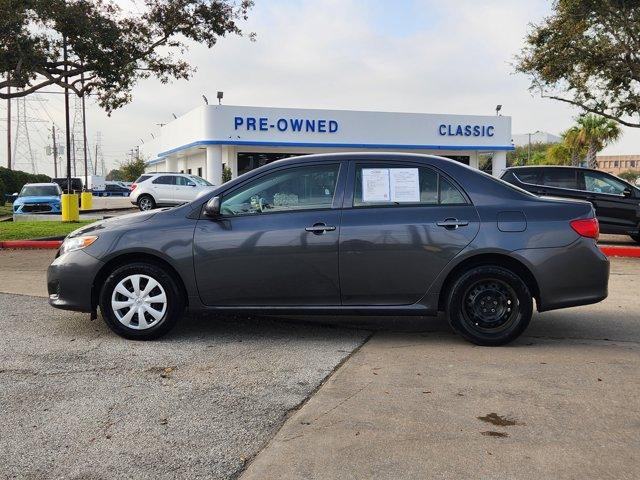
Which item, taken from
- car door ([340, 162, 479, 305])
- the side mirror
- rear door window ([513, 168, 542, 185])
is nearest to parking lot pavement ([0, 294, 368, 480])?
car door ([340, 162, 479, 305])

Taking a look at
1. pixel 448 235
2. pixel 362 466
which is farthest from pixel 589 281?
pixel 362 466

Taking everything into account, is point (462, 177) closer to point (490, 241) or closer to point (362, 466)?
point (490, 241)

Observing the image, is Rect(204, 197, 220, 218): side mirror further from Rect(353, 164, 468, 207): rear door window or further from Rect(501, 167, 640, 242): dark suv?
Rect(501, 167, 640, 242): dark suv

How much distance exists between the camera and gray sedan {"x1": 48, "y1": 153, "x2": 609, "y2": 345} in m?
5.45

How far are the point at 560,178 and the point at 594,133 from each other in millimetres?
33472

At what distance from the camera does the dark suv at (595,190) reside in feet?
44.2

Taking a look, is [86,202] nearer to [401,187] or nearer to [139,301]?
[139,301]

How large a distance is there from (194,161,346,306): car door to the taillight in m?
2.05

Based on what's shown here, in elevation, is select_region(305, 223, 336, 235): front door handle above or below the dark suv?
below

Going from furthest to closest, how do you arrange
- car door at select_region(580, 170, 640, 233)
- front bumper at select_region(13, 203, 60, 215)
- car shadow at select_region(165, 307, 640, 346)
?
front bumper at select_region(13, 203, 60, 215)
car door at select_region(580, 170, 640, 233)
car shadow at select_region(165, 307, 640, 346)

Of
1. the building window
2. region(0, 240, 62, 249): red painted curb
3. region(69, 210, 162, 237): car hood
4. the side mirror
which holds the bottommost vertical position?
region(0, 240, 62, 249): red painted curb

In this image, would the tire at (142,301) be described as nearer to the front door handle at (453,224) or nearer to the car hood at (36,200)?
the front door handle at (453,224)

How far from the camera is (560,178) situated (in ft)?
44.7

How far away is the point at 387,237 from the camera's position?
5.44 metres
